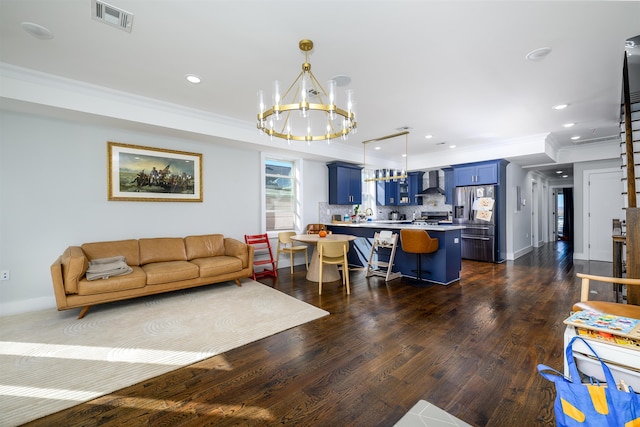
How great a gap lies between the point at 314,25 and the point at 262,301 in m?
3.18

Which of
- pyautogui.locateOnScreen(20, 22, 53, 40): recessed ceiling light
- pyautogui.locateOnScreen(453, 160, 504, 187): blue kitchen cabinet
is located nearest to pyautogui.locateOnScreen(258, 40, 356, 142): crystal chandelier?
pyautogui.locateOnScreen(20, 22, 53, 40): recessed ceiling light

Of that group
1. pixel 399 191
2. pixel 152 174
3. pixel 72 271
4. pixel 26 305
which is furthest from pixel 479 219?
pixel 26 305

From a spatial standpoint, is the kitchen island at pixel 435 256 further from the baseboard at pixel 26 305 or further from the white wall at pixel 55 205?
the baseboard at pixel 26 305

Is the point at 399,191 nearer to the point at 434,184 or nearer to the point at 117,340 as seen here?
the point at 434,184

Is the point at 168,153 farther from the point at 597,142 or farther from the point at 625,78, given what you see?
the point at 597,142

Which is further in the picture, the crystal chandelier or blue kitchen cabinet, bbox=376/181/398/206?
blue kitchen cabinet, bbox=376/181/398/206

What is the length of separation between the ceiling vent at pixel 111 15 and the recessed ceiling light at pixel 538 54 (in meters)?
3.57

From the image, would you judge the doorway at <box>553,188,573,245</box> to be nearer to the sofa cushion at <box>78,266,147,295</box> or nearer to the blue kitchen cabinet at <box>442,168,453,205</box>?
the blue kitchen cabinet at <box>442,168,453,205</box>

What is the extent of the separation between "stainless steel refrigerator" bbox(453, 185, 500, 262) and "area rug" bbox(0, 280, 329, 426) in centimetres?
494

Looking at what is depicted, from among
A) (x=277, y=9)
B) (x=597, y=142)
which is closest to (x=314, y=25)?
(x=277, y=9)

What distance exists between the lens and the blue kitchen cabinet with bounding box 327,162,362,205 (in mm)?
6551

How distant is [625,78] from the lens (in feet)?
10.5

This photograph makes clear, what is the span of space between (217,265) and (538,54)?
4543 mm

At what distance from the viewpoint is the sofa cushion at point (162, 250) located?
13.1 ft
